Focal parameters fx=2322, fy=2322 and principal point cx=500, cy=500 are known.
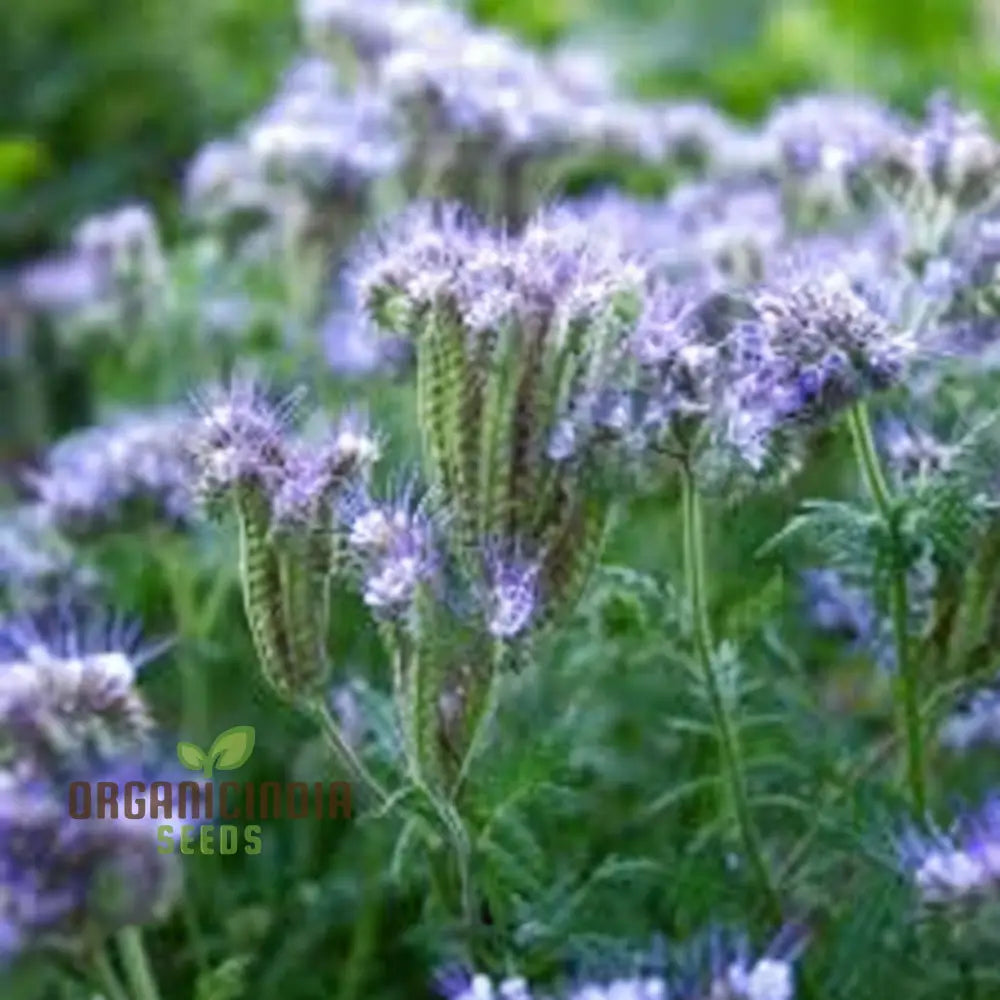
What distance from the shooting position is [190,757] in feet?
2.90

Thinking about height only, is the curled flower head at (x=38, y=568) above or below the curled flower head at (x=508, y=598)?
above

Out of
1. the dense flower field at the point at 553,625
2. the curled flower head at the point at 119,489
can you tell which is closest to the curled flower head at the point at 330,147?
the dense flower field at the point at 553,625

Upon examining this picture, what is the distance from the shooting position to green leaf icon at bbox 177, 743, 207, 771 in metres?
0.88

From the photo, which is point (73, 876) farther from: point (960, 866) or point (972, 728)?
point (972, 728)

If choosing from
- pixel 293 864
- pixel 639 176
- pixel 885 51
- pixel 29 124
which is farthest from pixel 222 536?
pixel 885 51

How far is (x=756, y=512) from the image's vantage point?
84cm

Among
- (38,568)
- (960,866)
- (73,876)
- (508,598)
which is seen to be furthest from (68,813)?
(38,568)

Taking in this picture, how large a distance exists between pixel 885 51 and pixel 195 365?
910 mm

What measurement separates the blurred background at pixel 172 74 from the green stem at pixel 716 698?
1.01 metres

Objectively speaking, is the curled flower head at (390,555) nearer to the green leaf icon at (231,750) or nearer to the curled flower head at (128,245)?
the green leaf icon at (231,750)

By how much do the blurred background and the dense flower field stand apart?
Result: 2.21 ft

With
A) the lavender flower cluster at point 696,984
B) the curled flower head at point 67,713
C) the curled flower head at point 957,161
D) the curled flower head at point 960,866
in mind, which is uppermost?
the curled flower head at point 957,161

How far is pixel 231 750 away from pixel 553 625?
243mm

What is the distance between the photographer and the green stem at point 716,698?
0.74 m
